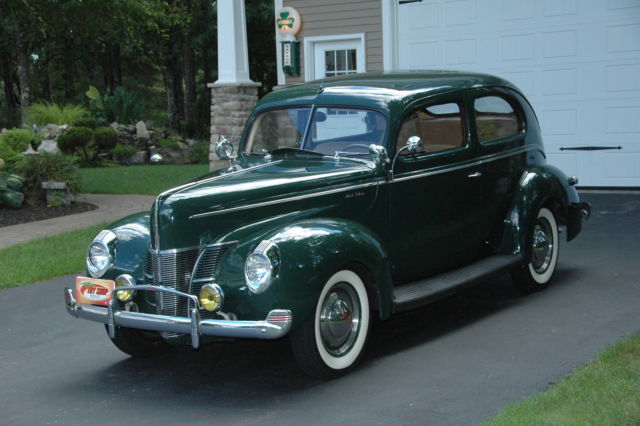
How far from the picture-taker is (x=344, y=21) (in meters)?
14.1

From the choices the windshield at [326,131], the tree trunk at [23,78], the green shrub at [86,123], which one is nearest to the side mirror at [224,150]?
the windshield at [326,131]

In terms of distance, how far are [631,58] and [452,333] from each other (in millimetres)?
7077

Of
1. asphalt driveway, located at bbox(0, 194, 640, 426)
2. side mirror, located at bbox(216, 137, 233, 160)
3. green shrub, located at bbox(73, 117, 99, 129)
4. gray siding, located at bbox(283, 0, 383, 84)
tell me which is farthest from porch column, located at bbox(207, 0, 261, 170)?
side mirror, located at bbox(216, 137, 233, 160)

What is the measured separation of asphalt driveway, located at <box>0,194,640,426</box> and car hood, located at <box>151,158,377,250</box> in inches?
37.6

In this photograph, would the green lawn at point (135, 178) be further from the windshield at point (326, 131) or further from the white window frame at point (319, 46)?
the windshield at point (326, 131)

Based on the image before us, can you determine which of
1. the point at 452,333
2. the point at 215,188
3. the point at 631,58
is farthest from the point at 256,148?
the point at 631,58

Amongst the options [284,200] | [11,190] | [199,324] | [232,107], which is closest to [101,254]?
[199,324]

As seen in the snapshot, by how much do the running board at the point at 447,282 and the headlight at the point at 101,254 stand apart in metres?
1.89

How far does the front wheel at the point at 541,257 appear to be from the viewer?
7.07 m

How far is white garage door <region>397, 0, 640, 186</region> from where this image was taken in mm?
11617

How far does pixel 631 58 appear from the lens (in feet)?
37.9

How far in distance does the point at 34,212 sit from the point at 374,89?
7.59 metres

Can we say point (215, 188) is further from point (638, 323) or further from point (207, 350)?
point (638, 323)

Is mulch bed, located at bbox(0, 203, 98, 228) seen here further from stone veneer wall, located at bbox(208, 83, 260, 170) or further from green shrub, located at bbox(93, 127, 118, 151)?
green shrub, located at bbox(93, 127, 118, 151)
